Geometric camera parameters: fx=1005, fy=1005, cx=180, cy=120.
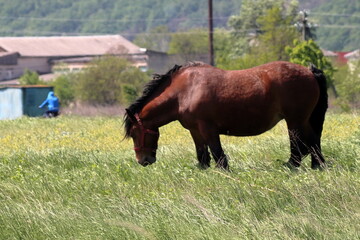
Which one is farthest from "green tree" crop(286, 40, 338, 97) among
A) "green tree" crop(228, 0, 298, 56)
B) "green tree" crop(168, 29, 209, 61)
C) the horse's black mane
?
"green tree" crop(168, 29, 209, 61)

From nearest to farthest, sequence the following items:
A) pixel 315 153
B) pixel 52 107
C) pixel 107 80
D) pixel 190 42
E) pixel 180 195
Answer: pixel 180 195 → pixel 315 153 → pixel 52 107 → pixel 107 80 → pixel 190 42

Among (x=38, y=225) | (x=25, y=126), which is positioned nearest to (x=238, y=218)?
(x=38, y=225)

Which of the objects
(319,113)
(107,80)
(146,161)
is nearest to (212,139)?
(146,161)

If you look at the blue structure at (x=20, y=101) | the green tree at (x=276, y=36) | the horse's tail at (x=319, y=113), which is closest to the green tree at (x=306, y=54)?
the green tree at (x=276, y=36)

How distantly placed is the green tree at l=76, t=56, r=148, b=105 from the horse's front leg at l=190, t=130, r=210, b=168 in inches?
2001

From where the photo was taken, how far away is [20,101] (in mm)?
43531

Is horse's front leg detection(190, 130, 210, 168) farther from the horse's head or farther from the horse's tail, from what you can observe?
the horse's tail

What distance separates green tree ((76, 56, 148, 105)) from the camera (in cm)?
6669

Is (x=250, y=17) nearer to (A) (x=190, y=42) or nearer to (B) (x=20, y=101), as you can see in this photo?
(A) (x=190, y=42)

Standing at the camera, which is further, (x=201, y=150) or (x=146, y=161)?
(x=146, y=161)

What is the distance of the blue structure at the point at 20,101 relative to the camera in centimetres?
4338

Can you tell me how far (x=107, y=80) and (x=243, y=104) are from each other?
5430 cm

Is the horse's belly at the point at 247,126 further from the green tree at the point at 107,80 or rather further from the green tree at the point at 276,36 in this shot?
the green tree at the point at 107,80

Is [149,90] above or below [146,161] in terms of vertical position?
above
